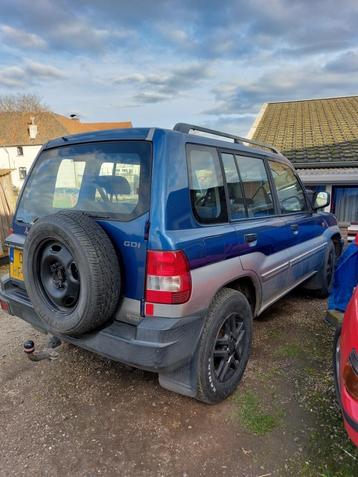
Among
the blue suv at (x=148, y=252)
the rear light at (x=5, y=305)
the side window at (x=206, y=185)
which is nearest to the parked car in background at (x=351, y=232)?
the blue suv at (x=148, y=252)

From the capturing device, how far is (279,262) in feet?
10.9

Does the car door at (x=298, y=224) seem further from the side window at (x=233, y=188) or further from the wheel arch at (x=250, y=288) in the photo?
the side window at (x=233, y=188)

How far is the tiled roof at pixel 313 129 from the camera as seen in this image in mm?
8516

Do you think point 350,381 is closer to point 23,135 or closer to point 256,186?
point 256,186

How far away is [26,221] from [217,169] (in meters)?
1.63

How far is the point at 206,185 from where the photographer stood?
2.48 m

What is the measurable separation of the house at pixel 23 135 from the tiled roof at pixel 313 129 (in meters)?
27.0

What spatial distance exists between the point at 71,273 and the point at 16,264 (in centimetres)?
92

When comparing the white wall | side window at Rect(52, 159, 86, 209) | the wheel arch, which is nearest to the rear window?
side window at Rect(52, 159, 86, 209)

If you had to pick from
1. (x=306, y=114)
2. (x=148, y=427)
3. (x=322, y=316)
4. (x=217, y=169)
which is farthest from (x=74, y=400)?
(x=306, y=114)

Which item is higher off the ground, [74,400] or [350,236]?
[350,236]

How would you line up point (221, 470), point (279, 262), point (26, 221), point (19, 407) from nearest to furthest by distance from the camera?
1. point (221, 470)
2. point (19, 407)
3. point (26, 221)
4. point (279, 262)

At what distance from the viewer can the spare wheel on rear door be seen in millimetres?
2033

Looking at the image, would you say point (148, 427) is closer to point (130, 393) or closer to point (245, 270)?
point (130, 393)
